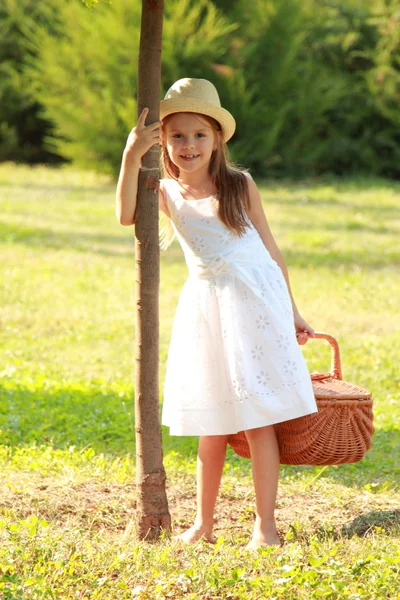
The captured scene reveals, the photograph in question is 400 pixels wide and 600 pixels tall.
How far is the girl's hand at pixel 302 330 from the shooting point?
384cm

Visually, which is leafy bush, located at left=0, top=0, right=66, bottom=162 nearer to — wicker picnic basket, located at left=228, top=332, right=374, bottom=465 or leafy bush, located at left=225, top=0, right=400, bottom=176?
leafy bush, located at left=225, top=0, right=400, bottom=176

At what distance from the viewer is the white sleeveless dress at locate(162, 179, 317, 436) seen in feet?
11.3

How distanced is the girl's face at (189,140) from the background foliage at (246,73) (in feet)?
40.0

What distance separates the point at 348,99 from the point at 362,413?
49.0 ft

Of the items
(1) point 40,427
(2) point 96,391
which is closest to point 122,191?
(1) point 40,427

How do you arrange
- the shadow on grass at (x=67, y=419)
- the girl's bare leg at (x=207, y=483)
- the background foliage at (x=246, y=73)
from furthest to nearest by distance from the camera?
1. the background foliage at (x=246, y=73)
2. the shadow on grass at (x=67, y=419)
3. the girl's bare leg at (x=207, y=483)

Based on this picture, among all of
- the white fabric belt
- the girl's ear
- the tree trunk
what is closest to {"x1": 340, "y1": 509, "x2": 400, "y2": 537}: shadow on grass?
the tree trunk

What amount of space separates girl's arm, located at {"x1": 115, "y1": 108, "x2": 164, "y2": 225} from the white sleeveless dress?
299 mm

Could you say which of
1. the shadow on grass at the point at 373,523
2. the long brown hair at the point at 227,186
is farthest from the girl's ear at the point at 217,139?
the shadow on grass at the point at 373,523

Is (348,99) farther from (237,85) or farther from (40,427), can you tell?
(40,427)

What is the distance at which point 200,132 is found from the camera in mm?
3512

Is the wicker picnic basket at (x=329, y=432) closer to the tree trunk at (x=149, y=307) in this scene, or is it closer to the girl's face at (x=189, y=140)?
the tree trunk at (x=149, y=307)

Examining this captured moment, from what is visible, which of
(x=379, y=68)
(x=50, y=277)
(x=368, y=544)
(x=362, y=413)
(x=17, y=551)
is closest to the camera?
(x=17, y=551)

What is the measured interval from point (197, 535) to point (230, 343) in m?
0.74
